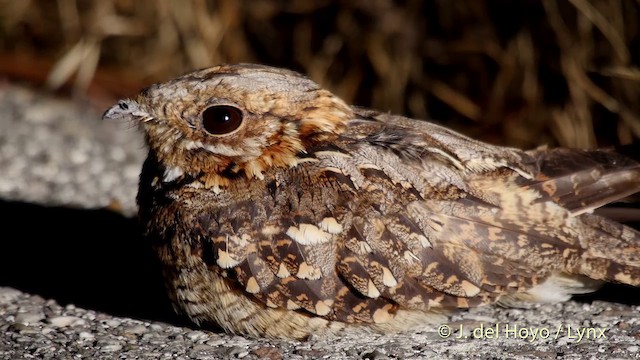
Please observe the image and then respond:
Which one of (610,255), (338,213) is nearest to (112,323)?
(338,213)

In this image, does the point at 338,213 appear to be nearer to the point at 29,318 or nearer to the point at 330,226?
the point at 330,226

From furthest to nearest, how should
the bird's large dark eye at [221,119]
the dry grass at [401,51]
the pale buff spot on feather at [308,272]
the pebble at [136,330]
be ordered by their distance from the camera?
the dry grass at [401,51], the pebble at [136,330], the bird's large dark eye at [221,119], the pale buff spot on feather at [308,272]

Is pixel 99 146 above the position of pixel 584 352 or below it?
above

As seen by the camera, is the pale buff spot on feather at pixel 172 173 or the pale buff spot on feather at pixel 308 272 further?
the pale buff spot on feather at pixel 172 173

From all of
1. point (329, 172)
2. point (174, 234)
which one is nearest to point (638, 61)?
point (329, 172)

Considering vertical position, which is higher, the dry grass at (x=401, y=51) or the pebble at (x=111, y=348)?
the dry grass at (x=401, y=51)

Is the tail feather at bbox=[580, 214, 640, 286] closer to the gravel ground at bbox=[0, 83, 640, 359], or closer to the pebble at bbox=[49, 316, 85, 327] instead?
the gravel ground at bbox=[0, 83, 640, 359]

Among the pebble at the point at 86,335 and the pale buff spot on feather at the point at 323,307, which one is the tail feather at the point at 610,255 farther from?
the pebble at the point at 86,335

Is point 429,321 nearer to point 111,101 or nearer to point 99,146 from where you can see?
point 99,146

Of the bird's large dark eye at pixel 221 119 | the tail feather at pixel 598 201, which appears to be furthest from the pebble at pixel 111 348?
the tail feather at pixel 598 201
